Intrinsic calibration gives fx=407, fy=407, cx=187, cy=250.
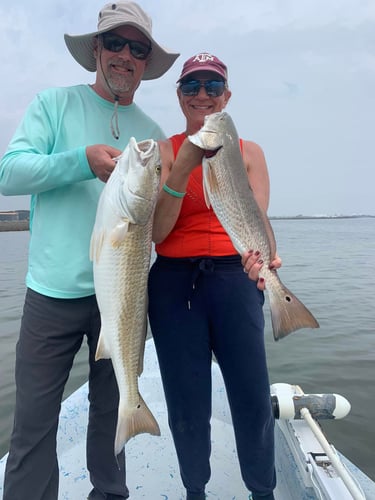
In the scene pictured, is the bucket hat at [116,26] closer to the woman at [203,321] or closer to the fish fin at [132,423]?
the woman at [203,321]

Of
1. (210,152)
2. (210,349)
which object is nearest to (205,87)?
(210,152)

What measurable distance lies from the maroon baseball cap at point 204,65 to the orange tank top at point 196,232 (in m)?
0.65

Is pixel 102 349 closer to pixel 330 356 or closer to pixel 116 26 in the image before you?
pixel 116 26

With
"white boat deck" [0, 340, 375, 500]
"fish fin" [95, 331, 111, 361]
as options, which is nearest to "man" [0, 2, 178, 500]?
"fish fin" [95, 331, 111, 361]

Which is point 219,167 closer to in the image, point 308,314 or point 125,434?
point 308,314

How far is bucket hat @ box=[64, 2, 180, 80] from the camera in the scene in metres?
2.43

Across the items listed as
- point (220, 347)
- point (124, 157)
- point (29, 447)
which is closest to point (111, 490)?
point (29, 447)

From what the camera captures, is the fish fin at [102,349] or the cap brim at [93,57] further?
the cap brim at [93,57]

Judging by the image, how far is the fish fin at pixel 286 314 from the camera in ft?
7.39

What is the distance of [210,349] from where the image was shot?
2.57 m

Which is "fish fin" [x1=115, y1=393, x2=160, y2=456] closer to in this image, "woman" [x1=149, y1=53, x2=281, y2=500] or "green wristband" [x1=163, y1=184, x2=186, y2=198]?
"woman" [x1=149, y1=53, x2=281, y2=500]

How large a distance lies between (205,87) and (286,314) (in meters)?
1.45

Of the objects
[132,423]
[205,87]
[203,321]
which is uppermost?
[205,87]

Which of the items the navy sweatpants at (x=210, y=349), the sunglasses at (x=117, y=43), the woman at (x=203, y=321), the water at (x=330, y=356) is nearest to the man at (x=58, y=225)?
the sunglasses at (x=117, y=43)
